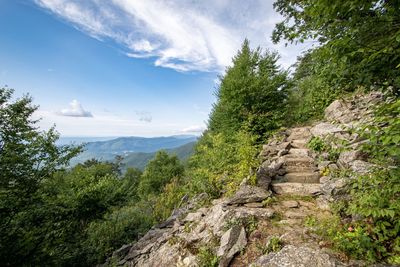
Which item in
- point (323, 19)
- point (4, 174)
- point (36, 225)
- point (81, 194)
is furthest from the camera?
point (81, 194)

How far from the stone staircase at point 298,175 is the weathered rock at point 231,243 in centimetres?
215

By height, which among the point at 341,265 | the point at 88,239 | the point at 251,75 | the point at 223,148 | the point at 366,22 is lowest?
the point at 88,239

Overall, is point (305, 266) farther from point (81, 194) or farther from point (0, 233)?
point (81, 194)

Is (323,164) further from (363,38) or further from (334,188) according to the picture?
(363,38)

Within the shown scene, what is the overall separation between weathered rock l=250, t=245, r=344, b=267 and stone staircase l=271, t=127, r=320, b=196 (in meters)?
2.51

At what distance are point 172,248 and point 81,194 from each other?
801 centimetres

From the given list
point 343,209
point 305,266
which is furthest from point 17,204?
point 343,209

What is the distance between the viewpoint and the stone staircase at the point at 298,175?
6.12m

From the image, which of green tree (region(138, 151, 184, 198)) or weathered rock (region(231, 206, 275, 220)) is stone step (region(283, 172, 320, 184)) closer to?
weathered rock (region(231, 206, 275, 220))

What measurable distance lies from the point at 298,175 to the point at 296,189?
65cm

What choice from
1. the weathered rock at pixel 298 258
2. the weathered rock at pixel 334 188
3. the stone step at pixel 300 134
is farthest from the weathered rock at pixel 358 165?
the stone step at pixel 300 134

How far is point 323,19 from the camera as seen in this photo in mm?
3994

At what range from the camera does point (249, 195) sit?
592 cm

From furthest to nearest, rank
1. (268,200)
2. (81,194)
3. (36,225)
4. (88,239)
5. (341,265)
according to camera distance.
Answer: (88,239), (81,194), (36,225), (268,200), (341,265)
